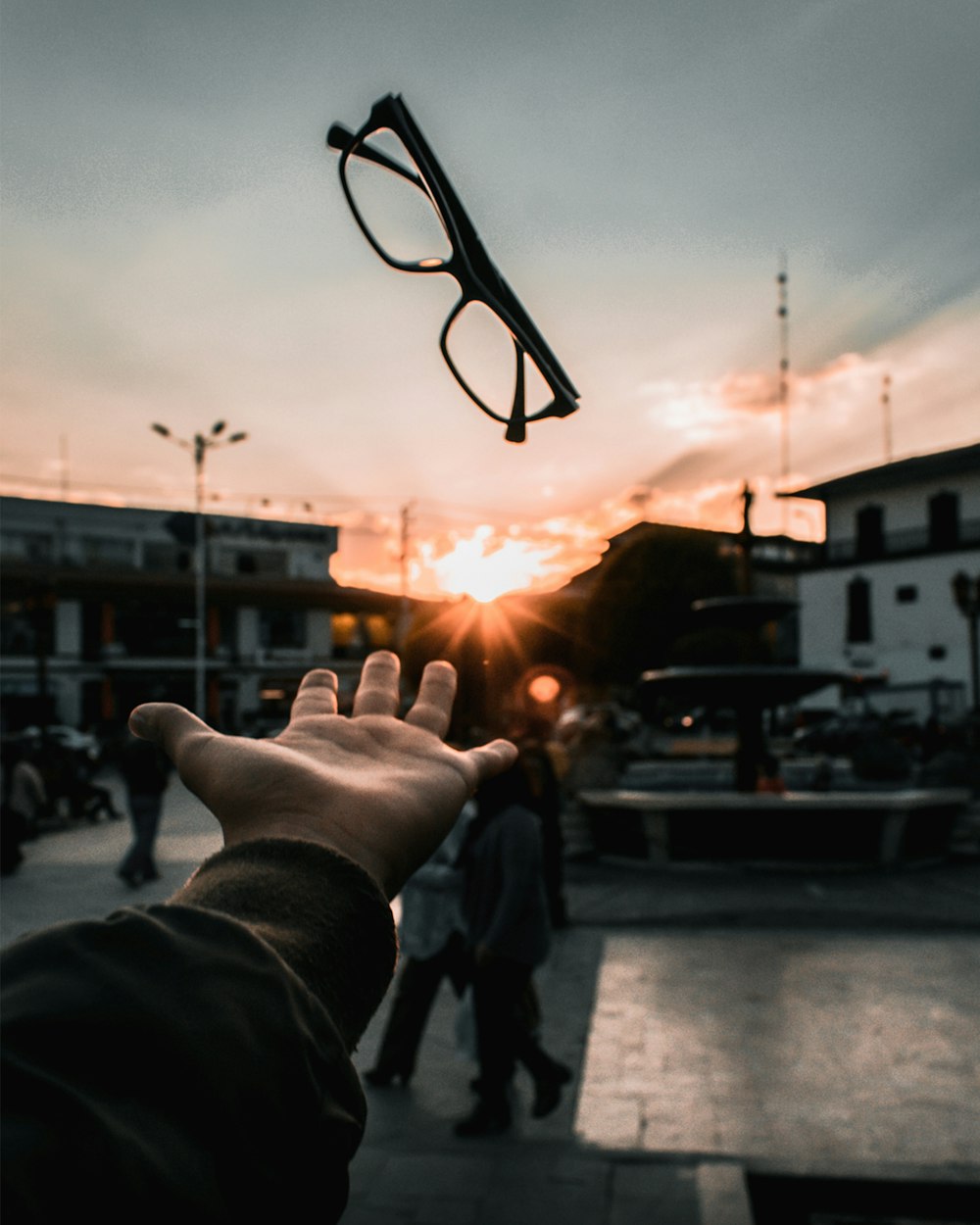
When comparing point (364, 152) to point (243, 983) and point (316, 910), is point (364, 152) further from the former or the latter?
point (243, 983)

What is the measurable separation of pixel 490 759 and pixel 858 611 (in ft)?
145

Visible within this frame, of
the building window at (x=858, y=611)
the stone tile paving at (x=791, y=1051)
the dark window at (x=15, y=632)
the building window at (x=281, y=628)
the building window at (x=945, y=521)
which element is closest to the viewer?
the stone tile paving at (x=791, y=1051)

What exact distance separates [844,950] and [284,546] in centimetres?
4338

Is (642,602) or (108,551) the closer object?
(642,602)

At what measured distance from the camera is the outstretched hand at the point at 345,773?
1.18 metres

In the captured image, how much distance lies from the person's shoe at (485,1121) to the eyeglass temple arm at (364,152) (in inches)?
179

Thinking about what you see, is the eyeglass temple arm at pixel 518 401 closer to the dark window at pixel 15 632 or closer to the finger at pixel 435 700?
the finger at pixel 435 700

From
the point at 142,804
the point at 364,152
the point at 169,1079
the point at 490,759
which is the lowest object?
the point at 142,804

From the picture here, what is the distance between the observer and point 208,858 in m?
1.08

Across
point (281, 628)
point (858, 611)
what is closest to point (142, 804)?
point (281, 628)

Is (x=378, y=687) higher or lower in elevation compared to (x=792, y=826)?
higher

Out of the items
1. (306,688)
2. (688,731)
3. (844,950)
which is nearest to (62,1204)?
(306,688)

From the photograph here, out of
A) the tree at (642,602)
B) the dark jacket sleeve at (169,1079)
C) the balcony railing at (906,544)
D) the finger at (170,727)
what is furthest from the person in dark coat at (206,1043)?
the balcony railing at (906,544)

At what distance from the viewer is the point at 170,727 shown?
1.36 metres
